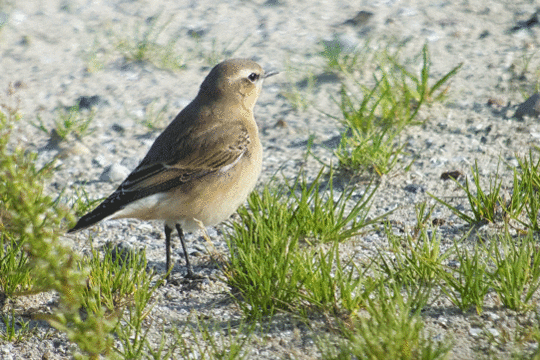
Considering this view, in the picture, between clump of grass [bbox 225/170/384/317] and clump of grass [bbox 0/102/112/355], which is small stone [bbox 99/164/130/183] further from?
clump of grass [bbox 0/102/112/355]

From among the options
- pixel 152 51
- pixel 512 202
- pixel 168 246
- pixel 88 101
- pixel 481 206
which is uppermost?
pixel 152 51

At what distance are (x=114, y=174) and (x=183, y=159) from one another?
1.74m

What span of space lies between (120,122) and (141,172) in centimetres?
267

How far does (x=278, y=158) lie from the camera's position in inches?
260

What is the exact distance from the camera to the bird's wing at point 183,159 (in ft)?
16.1

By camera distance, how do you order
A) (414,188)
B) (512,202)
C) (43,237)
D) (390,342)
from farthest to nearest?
(414,188) → (512,202) → (390,342) → (43,237)

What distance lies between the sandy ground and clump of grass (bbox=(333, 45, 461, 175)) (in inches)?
6.5

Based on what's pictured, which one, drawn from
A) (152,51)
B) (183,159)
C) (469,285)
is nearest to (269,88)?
(152,51)

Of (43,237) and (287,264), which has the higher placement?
(43,237)

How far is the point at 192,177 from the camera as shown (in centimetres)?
502

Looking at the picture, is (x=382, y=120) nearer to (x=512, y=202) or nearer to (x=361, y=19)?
(x=512, y=202)

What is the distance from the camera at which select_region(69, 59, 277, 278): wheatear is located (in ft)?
15.9

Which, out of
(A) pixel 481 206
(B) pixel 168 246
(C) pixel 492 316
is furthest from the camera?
(B) pixel 168 246

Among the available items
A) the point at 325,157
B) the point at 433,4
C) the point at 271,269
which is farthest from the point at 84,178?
the point at 433,4
